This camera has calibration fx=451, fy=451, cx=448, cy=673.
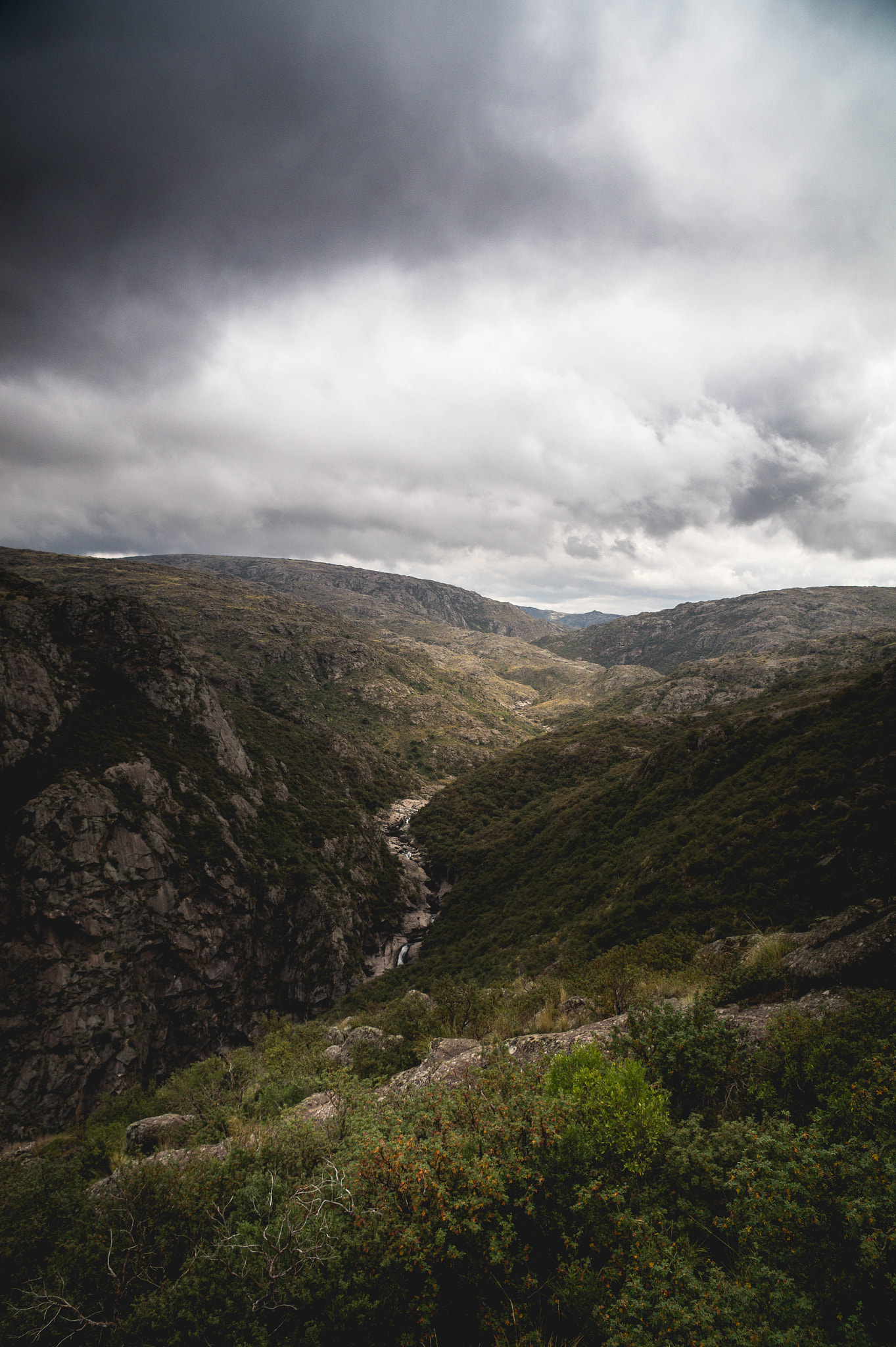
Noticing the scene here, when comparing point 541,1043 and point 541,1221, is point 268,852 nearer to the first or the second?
point 541,1043

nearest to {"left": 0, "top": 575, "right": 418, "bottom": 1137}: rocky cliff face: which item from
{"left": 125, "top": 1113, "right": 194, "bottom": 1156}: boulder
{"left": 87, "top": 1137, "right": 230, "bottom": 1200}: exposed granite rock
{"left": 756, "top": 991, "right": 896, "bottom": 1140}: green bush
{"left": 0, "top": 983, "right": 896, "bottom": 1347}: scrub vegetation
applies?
{"left": 125, "top": 1113, "right": 194, "bottom": 1156}: boulder

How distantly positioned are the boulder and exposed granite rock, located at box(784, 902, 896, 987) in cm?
1868

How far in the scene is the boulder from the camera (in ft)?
45.3

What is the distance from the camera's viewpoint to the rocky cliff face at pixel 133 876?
143 feet

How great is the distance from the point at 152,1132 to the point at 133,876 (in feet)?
154

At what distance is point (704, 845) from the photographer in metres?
31.7

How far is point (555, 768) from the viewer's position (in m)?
112

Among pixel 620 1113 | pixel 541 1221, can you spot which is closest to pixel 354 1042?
pixel 541 1221

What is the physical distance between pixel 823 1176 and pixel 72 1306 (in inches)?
371

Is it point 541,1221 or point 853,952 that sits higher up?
point 853,952

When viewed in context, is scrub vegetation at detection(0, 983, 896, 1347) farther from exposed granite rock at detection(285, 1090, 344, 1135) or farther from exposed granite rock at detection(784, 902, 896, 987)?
exposed granite rock at detection(285, 1090, 344, 1135)

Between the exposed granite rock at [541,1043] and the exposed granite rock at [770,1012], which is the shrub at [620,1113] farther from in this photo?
the exposed granite rock at [770,1012]

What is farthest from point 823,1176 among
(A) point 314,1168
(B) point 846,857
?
(B) point 846,857

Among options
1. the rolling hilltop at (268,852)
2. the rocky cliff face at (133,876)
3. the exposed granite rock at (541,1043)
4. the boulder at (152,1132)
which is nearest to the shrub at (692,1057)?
the exposed granite rock at (541,1043)
